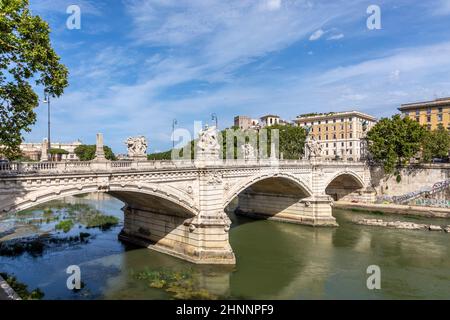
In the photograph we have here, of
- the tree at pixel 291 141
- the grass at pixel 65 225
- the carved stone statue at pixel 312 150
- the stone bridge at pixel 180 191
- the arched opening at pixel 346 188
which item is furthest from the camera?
the tree at pixel 291 141

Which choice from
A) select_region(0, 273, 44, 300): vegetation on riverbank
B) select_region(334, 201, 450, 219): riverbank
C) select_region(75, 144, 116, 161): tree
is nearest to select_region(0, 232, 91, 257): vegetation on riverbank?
select_region(0, 273, 44, 300): vegetation on riverbank

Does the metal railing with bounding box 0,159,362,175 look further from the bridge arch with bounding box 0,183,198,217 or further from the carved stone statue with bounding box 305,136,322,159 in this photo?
the carved stone statue with bounding box 305,136,322,159

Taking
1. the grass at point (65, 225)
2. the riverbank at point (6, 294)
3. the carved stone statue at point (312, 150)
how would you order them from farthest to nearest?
the carved stone statue at point (312, 150) → the grass at point (65, 225) → the riverbank at point (6, 294)

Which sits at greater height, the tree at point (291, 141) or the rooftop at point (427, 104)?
the rooftop at point (427, 104)

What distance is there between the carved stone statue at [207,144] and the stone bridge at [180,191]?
59cm

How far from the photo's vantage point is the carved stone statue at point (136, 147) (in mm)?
23094

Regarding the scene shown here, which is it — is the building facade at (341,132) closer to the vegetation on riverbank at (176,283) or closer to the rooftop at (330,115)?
the rooftop at (330,115)

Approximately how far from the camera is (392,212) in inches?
1699

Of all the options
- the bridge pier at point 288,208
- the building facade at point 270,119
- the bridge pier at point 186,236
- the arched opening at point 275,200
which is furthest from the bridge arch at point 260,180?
the building facade at point 270,119

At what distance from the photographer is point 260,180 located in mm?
33688

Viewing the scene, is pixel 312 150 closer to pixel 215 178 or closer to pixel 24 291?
pixel 215 178

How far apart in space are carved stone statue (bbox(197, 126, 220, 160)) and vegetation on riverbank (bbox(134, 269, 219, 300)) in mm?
8019

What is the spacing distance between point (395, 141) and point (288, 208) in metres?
22.2
